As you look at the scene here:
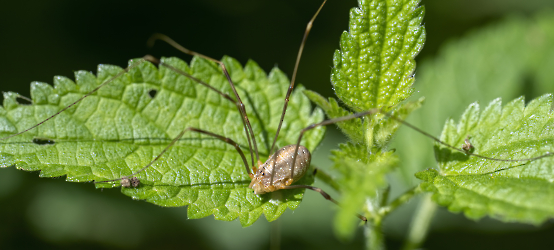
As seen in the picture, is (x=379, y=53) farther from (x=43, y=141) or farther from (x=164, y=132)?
(x=43, y=141)

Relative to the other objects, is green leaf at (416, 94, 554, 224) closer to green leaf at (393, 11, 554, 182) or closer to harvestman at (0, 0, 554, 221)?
harvestman at (0, 0, 554, 221)

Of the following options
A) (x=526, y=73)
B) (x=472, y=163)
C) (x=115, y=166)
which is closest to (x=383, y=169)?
(x=472, y=163)

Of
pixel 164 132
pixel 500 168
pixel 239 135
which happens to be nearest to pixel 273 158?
pixel 239 135

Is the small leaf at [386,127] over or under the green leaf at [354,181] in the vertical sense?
over

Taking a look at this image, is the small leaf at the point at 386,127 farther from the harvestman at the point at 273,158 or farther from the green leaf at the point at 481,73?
the green leaf at the point at 481,73

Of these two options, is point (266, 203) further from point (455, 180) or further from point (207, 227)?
point (207, 227)

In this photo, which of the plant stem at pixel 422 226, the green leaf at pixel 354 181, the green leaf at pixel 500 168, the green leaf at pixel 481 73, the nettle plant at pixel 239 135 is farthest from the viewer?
the green leaf at pixel 481 73

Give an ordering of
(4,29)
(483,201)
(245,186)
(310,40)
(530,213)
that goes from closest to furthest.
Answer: (530,213) < (483,201) < (245,186) < (4,29) < (310,40)

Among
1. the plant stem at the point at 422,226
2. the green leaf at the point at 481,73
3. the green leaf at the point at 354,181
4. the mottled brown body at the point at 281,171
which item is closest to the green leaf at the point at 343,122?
the green leaf at the point at 354,181
